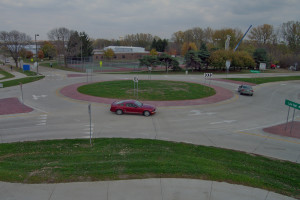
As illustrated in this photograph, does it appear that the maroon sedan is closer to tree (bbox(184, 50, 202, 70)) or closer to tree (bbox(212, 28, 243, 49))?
tree (bbox(184, 50, 202, 70))

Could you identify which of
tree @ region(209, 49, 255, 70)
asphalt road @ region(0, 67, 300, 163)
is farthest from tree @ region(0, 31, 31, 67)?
tree @ region(209, 49, 255, 70)

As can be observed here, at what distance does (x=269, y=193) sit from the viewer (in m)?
7.58

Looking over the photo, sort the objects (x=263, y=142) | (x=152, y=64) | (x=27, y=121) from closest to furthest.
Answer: (x=263, y=142) → (x=27, y=121) → (x=152, y=64)

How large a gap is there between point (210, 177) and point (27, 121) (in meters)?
14.1

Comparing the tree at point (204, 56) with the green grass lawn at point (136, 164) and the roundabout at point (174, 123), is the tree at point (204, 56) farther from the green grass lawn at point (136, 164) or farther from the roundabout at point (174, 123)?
the green grass lawn at point (136, 164)

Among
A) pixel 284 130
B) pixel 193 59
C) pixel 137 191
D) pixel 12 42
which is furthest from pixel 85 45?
pixel 137 191

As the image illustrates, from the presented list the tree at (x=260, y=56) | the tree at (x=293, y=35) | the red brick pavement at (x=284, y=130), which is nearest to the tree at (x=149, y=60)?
the tree at (x=260, y=56)

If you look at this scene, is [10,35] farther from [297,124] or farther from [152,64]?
[297,124]

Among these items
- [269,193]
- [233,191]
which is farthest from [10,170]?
[269,193]

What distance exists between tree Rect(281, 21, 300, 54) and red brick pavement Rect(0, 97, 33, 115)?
94.4m

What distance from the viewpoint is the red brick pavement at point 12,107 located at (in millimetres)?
19827

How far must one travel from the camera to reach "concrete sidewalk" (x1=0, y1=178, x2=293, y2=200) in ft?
23.2

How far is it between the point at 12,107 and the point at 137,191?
18355 millimetres

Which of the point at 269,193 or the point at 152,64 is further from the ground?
the point at 152,64
